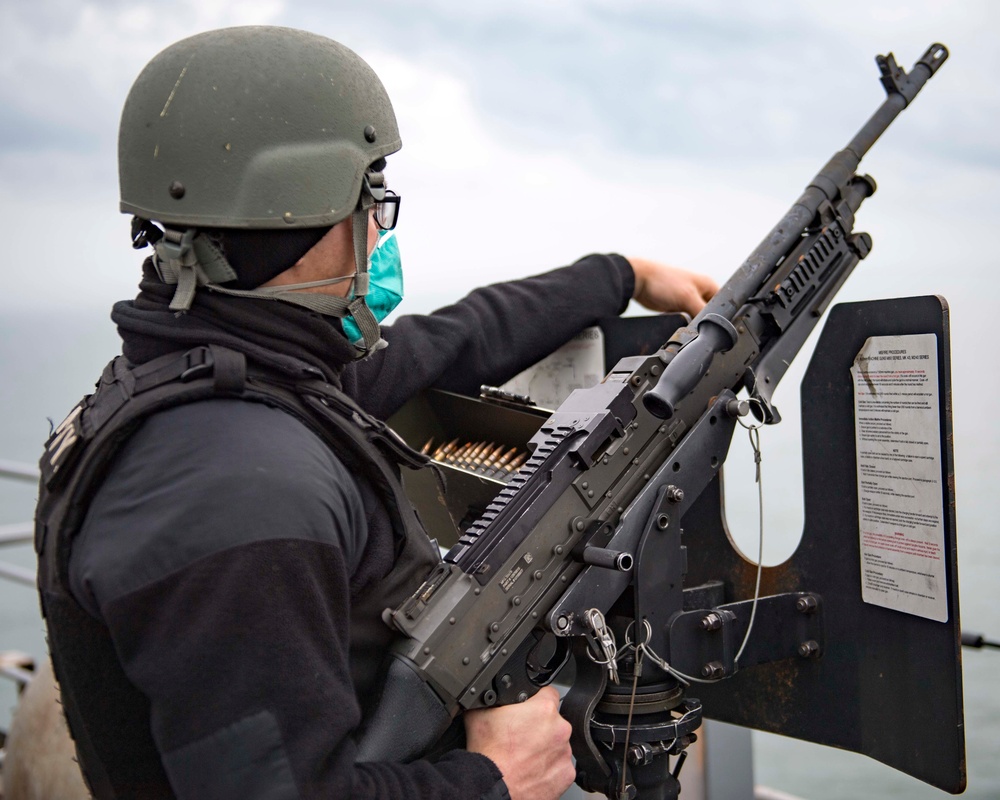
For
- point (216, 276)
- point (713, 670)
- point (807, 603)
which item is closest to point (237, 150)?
point (216, 276)

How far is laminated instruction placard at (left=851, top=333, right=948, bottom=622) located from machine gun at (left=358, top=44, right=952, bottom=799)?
0.16 metres

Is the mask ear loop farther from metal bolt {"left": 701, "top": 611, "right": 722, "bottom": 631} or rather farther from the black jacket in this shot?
metal bolt {"left": 701, "top": 611, "right": 722, "bottom": 631}

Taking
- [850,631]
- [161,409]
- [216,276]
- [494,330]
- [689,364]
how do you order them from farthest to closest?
[494,330], [850,631], [689,364], [216,276], [161,409]

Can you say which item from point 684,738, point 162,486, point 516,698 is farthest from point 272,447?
point 684,738

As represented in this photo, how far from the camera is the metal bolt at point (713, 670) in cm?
176

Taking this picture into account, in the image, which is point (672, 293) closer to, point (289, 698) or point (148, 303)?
point (148, 303)

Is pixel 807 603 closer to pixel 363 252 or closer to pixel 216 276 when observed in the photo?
pixel 363 252

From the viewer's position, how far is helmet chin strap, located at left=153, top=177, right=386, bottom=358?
1.30m

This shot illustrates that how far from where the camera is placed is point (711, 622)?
1755 millimetres

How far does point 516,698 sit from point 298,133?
887 mm

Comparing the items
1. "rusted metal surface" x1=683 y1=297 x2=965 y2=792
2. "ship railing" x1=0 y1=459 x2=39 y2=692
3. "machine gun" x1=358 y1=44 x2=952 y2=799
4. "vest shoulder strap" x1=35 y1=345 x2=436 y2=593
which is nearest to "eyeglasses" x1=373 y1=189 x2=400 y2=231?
"vest shoulder strap" x1=35 y1=345 x2=436 y2=593

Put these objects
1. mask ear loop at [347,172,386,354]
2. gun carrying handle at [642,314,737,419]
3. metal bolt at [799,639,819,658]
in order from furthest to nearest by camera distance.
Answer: metal bolt at [799,639,819,658]
gun carrying handle at [642,314,737,419]
mask ear loop at [347,172,386,354]

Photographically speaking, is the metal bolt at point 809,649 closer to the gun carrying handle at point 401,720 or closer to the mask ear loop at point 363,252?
the gun carrying handle at point 401,720

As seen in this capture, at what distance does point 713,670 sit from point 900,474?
477mm
